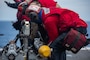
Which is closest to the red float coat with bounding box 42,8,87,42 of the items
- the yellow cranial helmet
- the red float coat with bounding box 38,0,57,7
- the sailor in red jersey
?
the sailor in red jersey

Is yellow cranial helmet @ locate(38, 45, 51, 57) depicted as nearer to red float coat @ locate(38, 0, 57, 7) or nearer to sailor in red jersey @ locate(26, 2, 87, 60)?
sailor in red jersey @ locate(26, 2, 87, 60)

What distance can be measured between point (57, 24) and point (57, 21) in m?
0.04

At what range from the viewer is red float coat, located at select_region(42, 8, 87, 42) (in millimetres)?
2631

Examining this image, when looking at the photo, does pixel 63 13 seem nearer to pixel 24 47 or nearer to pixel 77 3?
pixel 24 47

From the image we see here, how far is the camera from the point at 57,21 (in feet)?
8.80

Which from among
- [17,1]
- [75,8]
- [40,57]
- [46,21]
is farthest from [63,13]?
[75,8]

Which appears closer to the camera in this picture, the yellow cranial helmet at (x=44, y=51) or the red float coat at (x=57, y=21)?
the yellow cranial helmet at (x=44, y=51)

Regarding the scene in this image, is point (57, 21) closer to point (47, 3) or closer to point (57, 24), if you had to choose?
point (57, 24)

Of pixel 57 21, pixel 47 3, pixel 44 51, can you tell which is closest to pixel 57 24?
pixel 57 21

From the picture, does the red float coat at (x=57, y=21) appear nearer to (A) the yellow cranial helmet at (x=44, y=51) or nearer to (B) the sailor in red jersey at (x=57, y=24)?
(B) the sailor in red jersey at (x=57, y=24)

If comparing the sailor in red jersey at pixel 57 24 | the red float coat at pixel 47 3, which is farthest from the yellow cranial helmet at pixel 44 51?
the red float coat at pixel 47 3

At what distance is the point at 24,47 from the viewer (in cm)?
273

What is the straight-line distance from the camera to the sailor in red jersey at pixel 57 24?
2.63 metres

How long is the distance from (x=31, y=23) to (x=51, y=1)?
0.31 meters
